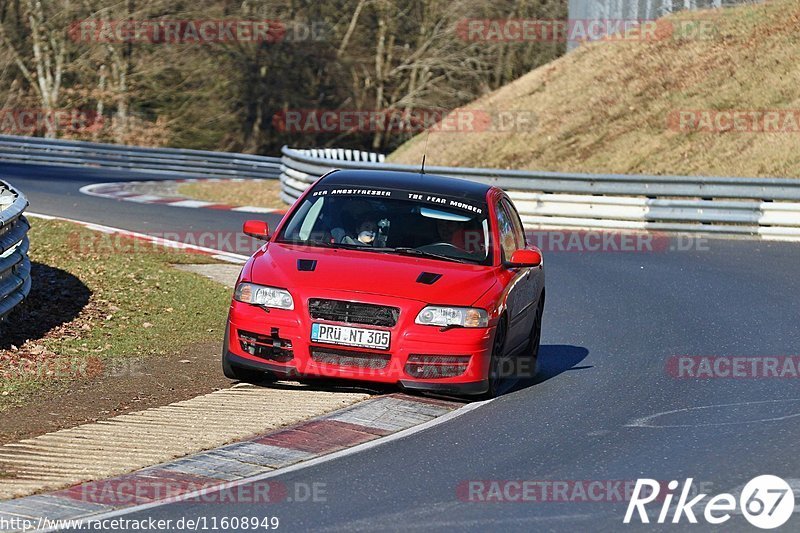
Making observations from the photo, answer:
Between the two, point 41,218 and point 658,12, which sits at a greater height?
point 658,12

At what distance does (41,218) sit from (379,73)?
32701 mm

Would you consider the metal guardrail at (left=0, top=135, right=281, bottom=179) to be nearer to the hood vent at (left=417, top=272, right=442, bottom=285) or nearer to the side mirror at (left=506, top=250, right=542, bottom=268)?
the side mirror at (left=506, top=250, right=542, bottom=268)

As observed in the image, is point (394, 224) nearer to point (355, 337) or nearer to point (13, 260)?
point (355, 337)

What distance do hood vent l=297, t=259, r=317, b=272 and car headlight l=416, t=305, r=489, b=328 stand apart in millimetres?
913

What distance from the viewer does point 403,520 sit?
6562 mm

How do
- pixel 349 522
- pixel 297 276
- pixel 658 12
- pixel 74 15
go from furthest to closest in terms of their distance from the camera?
pixel 74 15
pixel 658 12
pixel 297 276
pixel 349 522

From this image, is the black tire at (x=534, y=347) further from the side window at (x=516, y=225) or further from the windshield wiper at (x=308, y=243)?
the windshield wiper at (x=308, y=243)

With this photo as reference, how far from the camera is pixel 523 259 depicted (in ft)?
34.1

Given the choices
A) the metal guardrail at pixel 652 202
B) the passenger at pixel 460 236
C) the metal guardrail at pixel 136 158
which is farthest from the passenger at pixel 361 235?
the metal guardrail at pixel 136 158

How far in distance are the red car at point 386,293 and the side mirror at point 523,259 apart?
0.03ft

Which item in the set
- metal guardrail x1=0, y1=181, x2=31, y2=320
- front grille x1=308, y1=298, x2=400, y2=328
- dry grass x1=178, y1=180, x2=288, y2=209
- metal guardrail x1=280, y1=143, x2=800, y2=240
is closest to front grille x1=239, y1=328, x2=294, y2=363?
front grille x1=308, y1=298, x2=400, y2=328

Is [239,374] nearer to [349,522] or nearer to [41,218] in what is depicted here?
[349,522]

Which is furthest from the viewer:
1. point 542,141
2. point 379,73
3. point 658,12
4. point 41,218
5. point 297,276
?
point 379,73

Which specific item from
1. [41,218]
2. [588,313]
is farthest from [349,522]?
[41,218]
